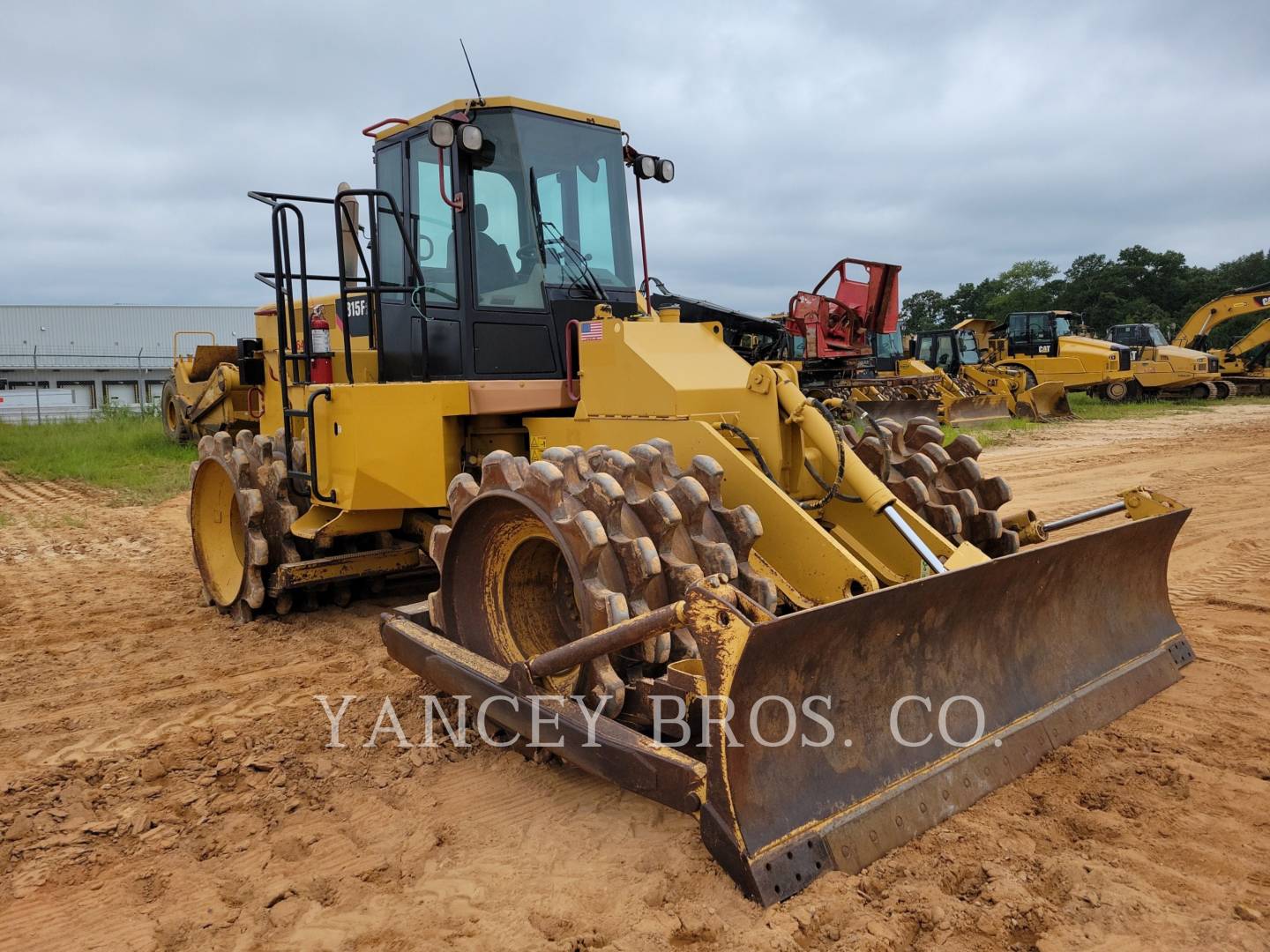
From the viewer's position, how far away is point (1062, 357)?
24.8 meters

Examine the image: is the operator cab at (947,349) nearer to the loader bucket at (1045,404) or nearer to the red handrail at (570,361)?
the loader bucket at (1045,404)

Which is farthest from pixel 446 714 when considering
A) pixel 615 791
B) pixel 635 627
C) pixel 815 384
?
pixel 815 384

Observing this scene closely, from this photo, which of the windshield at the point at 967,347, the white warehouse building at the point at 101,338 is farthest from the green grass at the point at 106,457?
the white warehouse building at the point at 101,338

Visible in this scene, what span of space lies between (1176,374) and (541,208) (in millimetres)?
25973

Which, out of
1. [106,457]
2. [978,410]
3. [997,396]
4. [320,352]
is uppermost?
[320,352]

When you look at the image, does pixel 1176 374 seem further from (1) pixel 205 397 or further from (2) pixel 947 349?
(1) pixel 205 397

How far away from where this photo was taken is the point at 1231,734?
150 inches

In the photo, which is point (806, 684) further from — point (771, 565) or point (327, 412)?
point (327, 412)

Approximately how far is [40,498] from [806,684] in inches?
468

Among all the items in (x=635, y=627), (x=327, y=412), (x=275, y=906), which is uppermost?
(x=327, y=412)

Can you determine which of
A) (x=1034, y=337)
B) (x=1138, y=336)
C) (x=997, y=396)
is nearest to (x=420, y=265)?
(x=997, y=396)

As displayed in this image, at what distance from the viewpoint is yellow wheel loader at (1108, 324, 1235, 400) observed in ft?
84.1

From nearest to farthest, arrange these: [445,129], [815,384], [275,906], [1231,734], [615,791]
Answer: [275,906] → [615,791] → [1231,734] → [445,129] → [815,384]

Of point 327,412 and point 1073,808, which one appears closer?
point 1073,808
